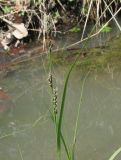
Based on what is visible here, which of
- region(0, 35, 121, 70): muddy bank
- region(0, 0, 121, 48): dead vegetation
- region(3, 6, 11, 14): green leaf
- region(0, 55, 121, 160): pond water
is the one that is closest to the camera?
region(0, 55, 121, 160): pond water

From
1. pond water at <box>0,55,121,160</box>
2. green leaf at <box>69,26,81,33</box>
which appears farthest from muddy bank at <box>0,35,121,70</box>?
green leaf at <box>69,26,81,33</box>

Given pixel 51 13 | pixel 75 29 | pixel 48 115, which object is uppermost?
pixel 51 13

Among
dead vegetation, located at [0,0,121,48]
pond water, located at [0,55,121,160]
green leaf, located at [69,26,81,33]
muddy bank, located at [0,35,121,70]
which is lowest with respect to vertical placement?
pond water, located at [0,55,121,160]

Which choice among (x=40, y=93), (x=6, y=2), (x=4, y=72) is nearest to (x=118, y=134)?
(x=40, y=93)

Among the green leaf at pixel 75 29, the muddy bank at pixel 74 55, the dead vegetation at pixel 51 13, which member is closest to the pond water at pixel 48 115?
the muddy bank at pixel 74 55

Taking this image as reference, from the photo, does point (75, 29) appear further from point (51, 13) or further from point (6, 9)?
point (6, 9)

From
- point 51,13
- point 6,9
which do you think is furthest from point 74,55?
point 6,9

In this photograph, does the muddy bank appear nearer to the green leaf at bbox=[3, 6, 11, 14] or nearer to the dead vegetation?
the dead vegetation

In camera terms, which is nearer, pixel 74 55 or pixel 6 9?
pixel 74 55
